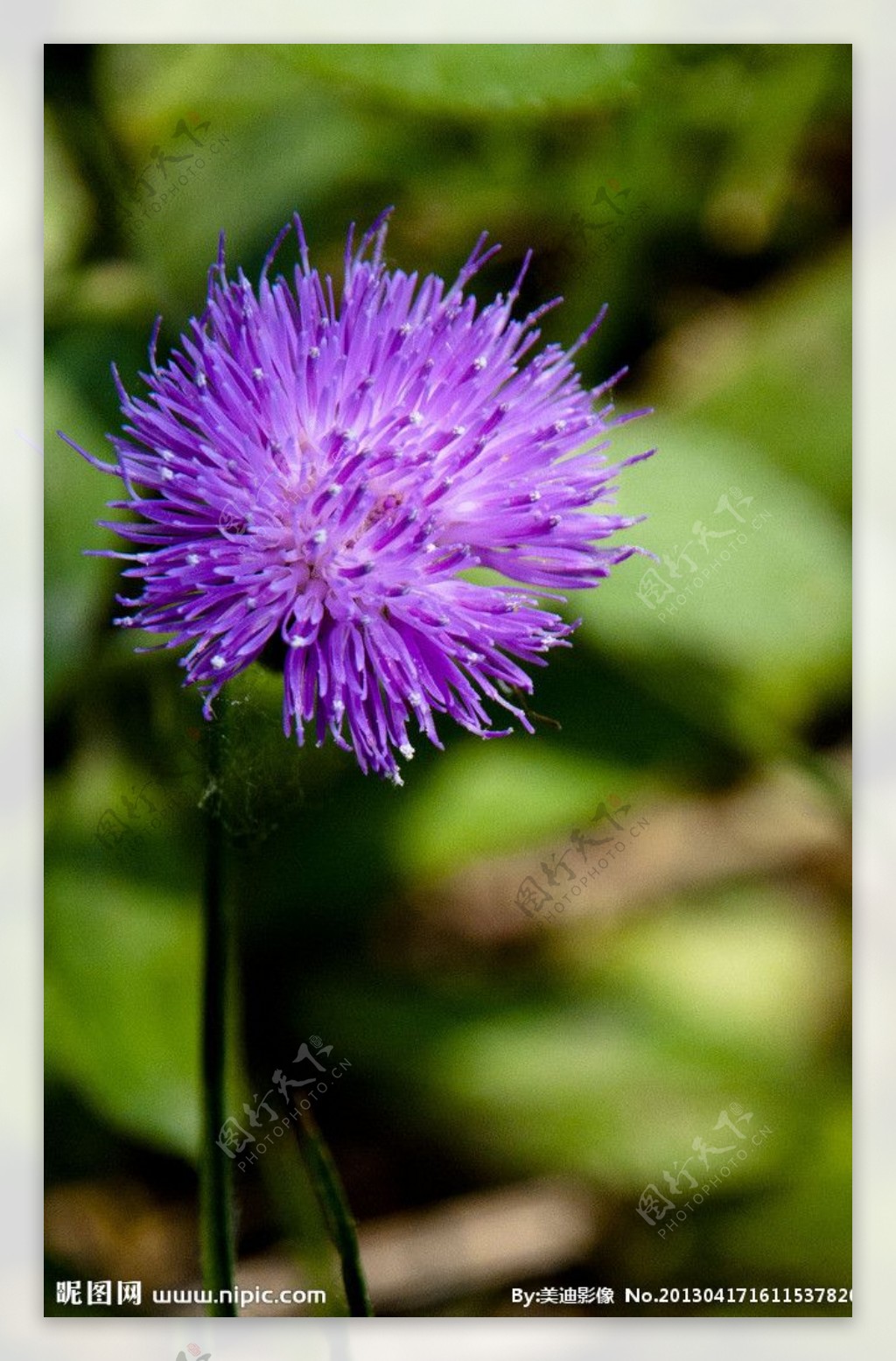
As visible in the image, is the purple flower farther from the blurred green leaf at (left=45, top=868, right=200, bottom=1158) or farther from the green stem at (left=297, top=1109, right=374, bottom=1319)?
the green stem at (left=297, top=1109, right=374, bottom=1319)

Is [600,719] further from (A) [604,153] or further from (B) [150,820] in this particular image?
(A) [604,153]

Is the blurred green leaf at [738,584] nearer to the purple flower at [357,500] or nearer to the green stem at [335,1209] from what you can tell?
the purple flower at [357,500]

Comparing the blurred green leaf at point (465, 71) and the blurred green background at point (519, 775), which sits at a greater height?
the blurred green leaf at point (465, 71)

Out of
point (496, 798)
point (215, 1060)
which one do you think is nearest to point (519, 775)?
point (496, 798)

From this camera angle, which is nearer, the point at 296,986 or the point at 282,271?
the point at 282,271

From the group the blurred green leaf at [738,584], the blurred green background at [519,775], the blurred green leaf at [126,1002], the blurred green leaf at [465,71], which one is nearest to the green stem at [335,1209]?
the blurred green background at [519,775]

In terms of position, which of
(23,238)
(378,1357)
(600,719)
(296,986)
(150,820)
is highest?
(23,238)

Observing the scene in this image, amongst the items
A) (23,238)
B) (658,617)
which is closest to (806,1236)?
(658,617)
